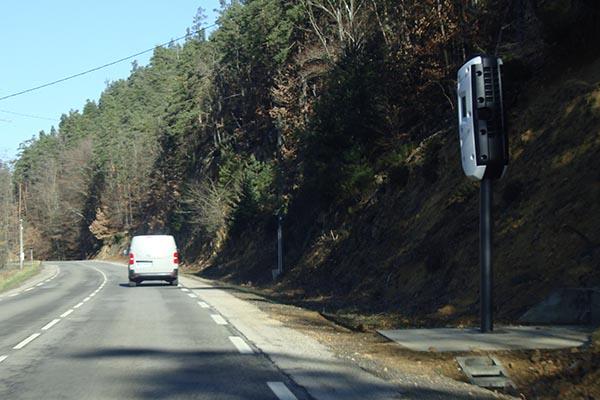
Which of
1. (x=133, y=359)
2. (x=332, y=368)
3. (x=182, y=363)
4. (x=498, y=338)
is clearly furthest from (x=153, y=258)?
(x=332, y=368)

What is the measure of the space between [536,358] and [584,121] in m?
8.85

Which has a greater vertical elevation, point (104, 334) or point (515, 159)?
point (515, 159)

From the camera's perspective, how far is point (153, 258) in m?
30.9

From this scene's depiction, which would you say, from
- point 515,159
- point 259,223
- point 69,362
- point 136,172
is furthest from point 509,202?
point 136,172

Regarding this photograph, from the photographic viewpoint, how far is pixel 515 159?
18.0m

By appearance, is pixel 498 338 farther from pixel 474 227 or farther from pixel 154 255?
pixel 154 255

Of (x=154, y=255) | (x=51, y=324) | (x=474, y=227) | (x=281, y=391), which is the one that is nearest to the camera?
(x=281, y=391)

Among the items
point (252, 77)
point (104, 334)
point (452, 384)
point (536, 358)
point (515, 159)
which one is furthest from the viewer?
point (252, 77)

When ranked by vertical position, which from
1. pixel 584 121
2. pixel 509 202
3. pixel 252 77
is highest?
pixel 252 77

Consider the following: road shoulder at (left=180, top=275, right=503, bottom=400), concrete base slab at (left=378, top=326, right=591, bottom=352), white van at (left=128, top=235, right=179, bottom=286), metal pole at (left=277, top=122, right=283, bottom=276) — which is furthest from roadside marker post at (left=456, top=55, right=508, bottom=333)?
metal pole at (left=277, top=122, right=283, bottom=276)

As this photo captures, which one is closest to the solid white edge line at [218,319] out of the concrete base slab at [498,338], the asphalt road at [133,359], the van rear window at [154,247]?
the asphalt road at [133,359]

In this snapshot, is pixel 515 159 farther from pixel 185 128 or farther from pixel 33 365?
pixel 185 128

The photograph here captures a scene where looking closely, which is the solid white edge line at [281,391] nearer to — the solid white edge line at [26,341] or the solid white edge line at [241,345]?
the solid white edge line at [241,345]

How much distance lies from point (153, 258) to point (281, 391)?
77.2 ft
